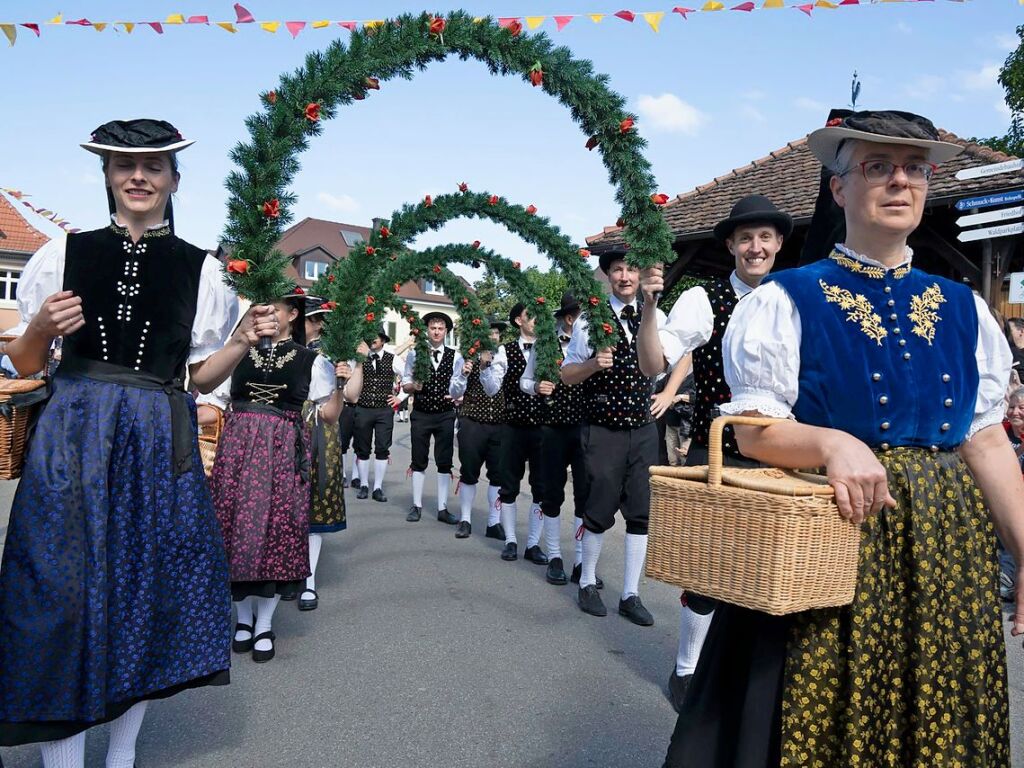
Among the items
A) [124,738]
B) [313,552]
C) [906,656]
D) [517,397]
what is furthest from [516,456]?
[906,656]

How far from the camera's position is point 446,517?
8422mm

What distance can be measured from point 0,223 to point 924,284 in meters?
29.6

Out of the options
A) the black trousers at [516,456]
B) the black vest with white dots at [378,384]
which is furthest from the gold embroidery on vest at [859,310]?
the black vest with white dots at [378,384]

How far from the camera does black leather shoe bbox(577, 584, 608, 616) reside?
5.05 meters

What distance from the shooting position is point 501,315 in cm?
4075

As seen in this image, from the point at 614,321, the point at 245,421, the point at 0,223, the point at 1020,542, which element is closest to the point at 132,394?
the point at 245,421

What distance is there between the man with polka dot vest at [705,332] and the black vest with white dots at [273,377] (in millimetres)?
2010

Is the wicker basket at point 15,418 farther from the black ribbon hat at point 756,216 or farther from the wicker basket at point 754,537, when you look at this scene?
the black ribbon hat at point 756,216

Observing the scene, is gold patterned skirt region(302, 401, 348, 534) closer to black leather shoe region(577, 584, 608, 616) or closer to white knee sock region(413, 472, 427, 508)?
black leather shoe region(577, 584, 608, 616)

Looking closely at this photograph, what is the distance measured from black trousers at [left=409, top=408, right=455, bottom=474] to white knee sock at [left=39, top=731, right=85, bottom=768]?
252 inches

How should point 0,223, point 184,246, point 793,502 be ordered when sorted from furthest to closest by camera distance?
1. point 0,223
2. point 184,246
3. point 793,502

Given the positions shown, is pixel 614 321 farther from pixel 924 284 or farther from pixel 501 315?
pixel 501 315

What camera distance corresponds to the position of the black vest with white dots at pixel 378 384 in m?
9.91

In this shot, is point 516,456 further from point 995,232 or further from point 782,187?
point 782,187
